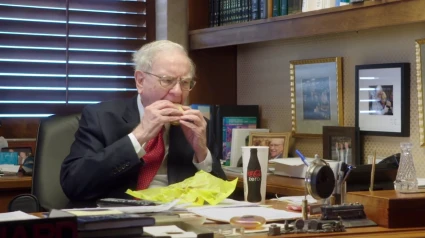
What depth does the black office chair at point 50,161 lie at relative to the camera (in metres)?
2.62

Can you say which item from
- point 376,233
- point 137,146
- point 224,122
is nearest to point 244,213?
point 376,233

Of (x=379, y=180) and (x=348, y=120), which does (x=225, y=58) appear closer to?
(x=348, y=120)

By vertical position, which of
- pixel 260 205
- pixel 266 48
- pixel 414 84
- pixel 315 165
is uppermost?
pixel 266 48

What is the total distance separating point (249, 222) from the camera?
69.3 inches

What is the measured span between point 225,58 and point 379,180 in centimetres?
168

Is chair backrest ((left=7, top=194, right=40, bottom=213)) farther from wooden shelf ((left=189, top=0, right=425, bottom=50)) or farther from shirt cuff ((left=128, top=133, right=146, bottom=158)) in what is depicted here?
wooden shelf ((left=189, top=0, right=425, bottom=50))

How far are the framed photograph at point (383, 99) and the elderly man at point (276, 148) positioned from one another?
0.45 metres

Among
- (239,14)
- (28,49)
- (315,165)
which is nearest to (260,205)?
(315,165)

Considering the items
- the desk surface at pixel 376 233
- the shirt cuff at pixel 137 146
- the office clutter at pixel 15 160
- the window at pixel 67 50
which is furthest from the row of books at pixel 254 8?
the desk surface at pixel 376 233

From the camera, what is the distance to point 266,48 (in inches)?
153

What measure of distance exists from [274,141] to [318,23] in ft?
2.41

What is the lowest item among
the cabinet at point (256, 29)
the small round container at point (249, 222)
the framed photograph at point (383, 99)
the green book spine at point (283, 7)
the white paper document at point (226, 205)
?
A: the white paper document at point (226, 205)

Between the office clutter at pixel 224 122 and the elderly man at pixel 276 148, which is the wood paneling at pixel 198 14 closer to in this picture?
the office clutter at pixel 224 122

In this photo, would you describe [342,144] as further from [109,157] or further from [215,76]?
[109,157]
